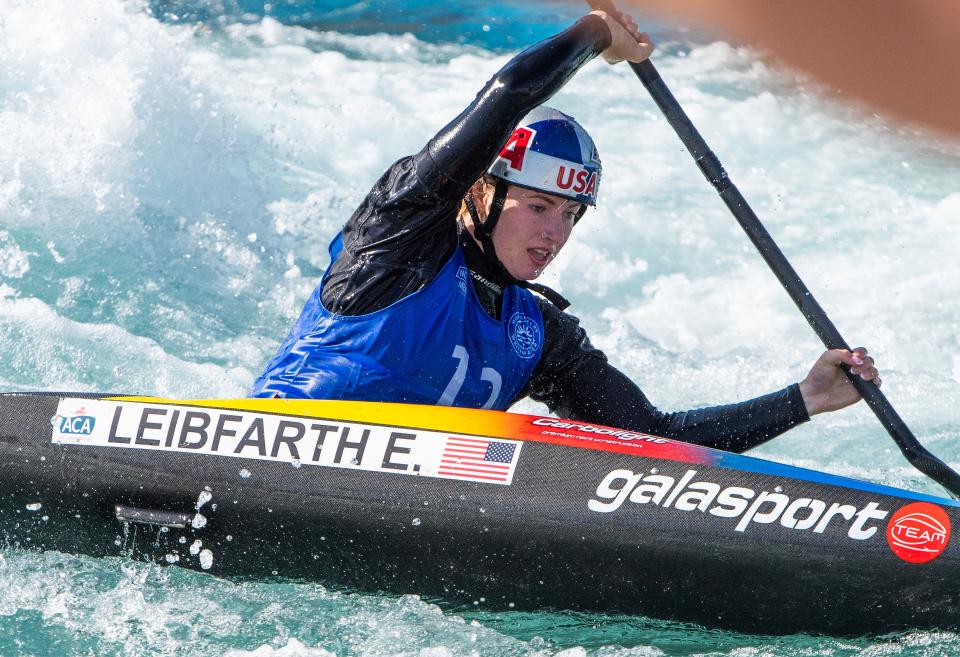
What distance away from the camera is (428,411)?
2791 mm

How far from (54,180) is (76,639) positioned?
3.66 meters

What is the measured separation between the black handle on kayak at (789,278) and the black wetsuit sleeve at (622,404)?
218 mm

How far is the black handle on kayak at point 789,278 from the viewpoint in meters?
3.25

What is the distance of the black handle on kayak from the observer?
128 inches

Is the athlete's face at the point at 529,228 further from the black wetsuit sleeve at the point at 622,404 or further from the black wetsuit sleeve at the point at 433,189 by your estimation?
the black wetsuit sleeve at the point at 622,404

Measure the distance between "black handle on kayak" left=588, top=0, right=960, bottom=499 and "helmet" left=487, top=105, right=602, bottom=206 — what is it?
43 centimetres

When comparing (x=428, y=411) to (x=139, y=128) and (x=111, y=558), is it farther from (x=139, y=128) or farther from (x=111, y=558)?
(x=139, y=128)

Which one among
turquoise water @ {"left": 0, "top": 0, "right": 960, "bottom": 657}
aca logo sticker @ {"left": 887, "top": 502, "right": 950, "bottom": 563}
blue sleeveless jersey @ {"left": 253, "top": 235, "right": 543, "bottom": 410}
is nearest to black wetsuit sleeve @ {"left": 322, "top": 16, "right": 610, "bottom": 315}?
blue sleeveless jersey @ {"left": 253, "top": 235, "right": 543, "bottom": 410}

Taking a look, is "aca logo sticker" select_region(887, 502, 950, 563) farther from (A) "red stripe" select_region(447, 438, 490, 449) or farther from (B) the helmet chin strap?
(B) the helmet chin strap

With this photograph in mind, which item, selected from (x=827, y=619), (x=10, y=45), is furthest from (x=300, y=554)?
(x=10, y=45)

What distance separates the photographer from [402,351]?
2.84m

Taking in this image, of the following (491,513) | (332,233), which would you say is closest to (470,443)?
(491,513)

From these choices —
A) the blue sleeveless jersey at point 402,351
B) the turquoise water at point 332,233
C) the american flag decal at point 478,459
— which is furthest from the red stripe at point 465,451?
the turquoise water at point 332,233

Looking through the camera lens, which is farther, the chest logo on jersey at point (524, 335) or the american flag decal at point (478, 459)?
the chest logo on jersey at point (524, 335)
